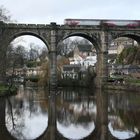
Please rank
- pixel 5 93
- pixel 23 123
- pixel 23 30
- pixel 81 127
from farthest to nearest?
pixel 23 30
pixel 5 93
pixel 23 123
pixel 81 127

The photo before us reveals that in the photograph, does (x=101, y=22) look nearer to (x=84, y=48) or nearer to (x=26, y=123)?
(x=26, y=123)

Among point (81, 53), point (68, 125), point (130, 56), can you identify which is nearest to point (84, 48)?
point (81, 53)

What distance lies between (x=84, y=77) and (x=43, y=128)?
6206cm

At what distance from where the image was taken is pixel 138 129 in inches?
898

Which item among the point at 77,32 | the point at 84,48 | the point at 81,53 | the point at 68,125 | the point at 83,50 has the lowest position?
the point at 68,125

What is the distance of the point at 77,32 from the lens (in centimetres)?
7431

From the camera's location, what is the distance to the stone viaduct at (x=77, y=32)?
236 feet

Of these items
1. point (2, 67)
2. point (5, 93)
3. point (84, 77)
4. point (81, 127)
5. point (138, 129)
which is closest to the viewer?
point (138, 129)

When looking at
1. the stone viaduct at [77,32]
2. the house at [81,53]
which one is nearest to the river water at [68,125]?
the stone viaduct at [77,32]

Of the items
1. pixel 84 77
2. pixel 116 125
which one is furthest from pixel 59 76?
pixel 116 125

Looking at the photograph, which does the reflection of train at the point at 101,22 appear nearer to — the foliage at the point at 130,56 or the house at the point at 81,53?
the foliage at the point at 130,56

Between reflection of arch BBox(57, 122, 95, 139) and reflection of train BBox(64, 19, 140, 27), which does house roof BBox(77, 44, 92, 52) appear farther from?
reflection of arch BBox(57, 122, 95, 139)

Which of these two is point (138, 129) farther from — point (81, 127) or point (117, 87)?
point (117, 87)

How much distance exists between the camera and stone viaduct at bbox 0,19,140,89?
71.8 meters
